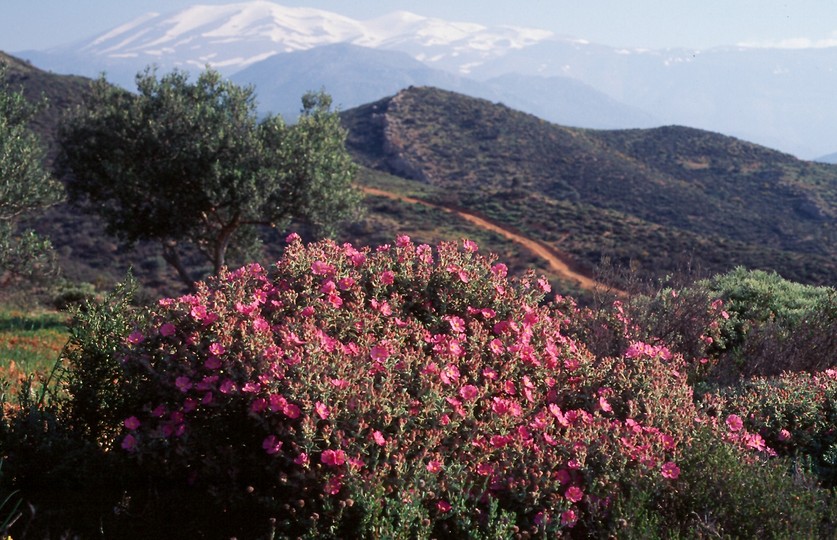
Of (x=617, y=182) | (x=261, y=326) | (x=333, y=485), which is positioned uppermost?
(x=261, y=326)

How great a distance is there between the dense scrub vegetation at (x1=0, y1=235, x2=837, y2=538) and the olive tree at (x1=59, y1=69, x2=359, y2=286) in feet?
39.9

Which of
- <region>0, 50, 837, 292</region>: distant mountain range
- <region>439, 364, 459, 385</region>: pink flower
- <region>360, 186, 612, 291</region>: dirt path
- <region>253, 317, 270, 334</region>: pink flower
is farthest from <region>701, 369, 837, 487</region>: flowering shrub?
<region>360, 186, 612, 291</region>: dirt path

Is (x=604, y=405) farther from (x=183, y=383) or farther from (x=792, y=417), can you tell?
(x=183, y=383)

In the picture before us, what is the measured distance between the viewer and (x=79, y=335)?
15.6ft

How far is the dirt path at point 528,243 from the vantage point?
32.2 m

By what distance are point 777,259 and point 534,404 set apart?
34512 millimetres

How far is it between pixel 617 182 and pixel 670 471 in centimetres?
5623

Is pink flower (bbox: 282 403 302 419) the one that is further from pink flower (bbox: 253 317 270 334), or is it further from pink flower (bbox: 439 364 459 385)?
pink flower (bbox: 439 364 459 385)

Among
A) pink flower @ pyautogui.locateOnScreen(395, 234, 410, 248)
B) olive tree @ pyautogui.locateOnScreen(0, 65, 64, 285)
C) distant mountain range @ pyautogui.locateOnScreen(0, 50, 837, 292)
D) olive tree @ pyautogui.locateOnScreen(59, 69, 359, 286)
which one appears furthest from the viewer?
distant mountain range @ pyautogui.locateOnScreen(0, 50, 837, 292)

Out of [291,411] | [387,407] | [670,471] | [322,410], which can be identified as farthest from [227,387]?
[670,471]

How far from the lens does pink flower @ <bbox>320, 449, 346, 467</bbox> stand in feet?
10.5

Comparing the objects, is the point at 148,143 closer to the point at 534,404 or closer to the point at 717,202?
the point at 534,404

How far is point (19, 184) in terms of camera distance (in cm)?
1466

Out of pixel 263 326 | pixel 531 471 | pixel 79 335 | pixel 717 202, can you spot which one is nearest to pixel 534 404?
pixel 531 471
